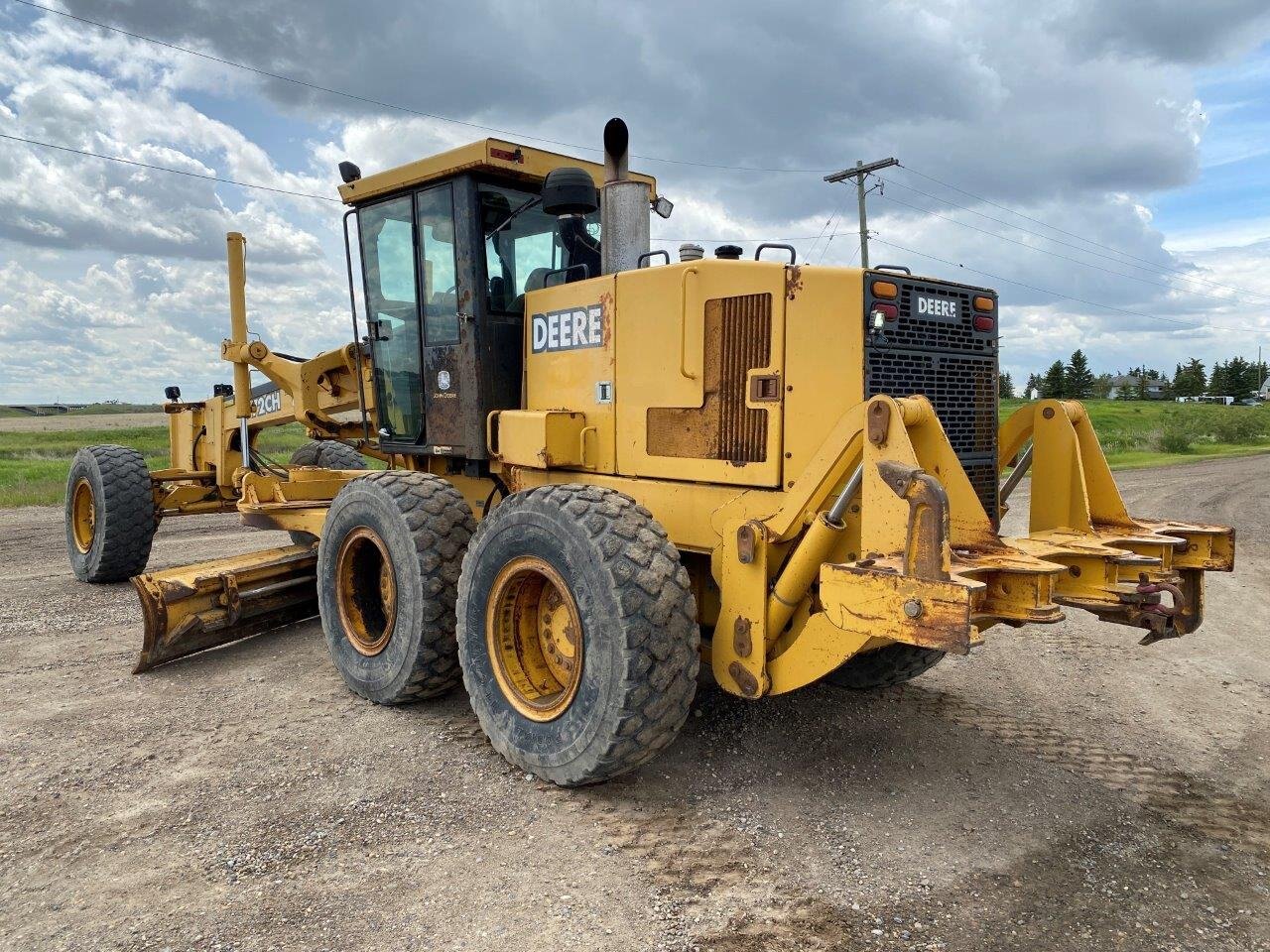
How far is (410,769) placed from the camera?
169 inches

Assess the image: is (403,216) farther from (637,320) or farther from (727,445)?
(727,445)

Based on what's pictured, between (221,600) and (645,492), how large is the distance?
132 inches

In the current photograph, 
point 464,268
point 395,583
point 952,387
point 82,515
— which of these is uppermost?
point 464,268

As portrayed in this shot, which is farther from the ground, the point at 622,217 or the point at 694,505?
the point at 622,217

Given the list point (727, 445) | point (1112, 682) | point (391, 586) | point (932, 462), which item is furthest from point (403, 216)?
point (1112, 682)

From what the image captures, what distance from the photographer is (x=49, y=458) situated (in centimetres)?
2617

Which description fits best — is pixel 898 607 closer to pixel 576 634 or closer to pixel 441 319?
pixel 576 634

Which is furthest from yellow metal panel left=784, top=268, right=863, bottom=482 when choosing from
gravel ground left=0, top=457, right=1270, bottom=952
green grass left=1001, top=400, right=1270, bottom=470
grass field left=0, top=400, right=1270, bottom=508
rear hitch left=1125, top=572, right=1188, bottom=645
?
green grass left=1001, top=400, right=1270, bottom=470

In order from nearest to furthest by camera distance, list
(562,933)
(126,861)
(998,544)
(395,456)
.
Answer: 1. (562,933)
2. (126,861)
3. (998,544)
4. (395,456)

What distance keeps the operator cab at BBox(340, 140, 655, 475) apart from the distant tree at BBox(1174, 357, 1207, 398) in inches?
3753

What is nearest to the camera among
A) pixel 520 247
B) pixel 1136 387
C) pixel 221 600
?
pixel 520 247

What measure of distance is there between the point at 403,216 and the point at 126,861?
4.11 metres

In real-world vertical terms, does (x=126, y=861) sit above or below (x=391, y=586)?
below

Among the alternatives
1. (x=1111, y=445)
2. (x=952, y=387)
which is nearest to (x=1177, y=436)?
(x=1111, y=445)
